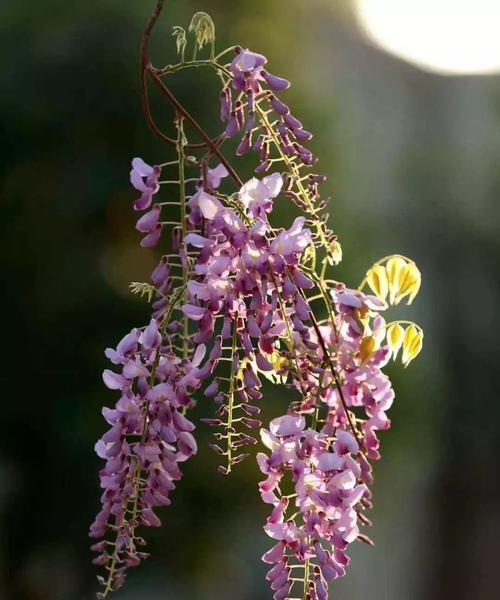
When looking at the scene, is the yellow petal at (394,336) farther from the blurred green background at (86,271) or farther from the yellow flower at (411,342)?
the blurred green background at (86,271)

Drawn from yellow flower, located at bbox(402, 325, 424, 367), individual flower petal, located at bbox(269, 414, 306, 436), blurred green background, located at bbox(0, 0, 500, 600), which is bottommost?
individual flower petal, located at bbox(269, 414, 306, 436)

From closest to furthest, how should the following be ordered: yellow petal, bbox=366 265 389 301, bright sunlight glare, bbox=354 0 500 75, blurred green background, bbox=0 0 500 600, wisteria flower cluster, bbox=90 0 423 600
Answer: wisteria flower cluster, bbox=90 0 423 600 → yellow petal, bbox=366 265 389 301 → blurred green background, bbox=0 0 500 600 → bright sunlight glare, bbox=354 0 500 75

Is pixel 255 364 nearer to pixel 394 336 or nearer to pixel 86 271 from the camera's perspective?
pixel 394 336

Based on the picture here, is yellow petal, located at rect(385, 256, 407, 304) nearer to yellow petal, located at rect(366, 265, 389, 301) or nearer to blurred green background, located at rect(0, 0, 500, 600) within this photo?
yellow petal, located at rect(366, 265, 389, 301)

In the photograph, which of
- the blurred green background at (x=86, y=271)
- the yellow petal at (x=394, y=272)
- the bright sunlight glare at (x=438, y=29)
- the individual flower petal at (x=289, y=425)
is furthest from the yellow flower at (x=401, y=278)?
the bright sunlight glare at (x=438, y=29)

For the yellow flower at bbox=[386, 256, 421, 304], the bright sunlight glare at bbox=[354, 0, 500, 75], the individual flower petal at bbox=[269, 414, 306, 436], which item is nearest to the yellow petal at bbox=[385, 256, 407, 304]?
the yellow flower at bbox=[386, 256, 421, 304]

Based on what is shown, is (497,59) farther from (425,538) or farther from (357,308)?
(357,308)
